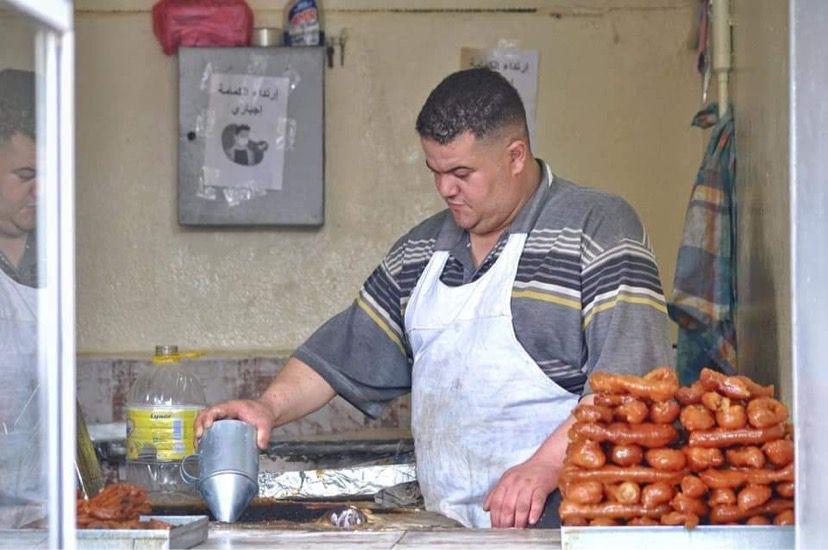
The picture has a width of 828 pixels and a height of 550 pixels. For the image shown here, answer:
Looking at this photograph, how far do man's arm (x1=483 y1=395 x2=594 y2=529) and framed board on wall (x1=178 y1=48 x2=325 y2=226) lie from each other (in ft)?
6.87

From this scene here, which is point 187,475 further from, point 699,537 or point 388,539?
point 699,537

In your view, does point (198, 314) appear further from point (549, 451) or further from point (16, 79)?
point (16, 79)

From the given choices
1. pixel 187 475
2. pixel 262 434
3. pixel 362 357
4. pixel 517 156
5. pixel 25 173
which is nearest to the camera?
pixel 25 173

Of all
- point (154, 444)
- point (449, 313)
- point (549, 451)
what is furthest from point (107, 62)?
point (549, 451)

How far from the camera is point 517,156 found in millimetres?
3635

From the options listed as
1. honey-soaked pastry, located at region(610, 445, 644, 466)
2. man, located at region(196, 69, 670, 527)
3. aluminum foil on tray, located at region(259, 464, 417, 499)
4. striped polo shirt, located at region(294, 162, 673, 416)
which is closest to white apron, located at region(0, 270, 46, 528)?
honey-soaked pastry, located at region(610, 445, 644, 466)

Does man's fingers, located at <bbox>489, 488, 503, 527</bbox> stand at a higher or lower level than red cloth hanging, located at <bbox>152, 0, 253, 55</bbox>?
lower

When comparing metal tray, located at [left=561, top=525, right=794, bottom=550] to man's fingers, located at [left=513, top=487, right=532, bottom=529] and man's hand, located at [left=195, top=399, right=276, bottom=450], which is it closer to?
man's fingers, located at [left=513, top=487, right=532, bottom=529]

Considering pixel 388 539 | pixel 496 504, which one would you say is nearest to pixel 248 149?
pixel 496 504

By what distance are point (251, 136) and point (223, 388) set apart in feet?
3.05

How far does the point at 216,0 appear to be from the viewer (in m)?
5.05

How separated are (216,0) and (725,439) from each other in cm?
312

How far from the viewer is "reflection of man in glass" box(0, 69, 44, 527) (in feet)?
6.84

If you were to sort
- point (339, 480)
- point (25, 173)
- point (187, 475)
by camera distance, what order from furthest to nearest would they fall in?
point (339, 480), point (187, 475), point (25, 173)
